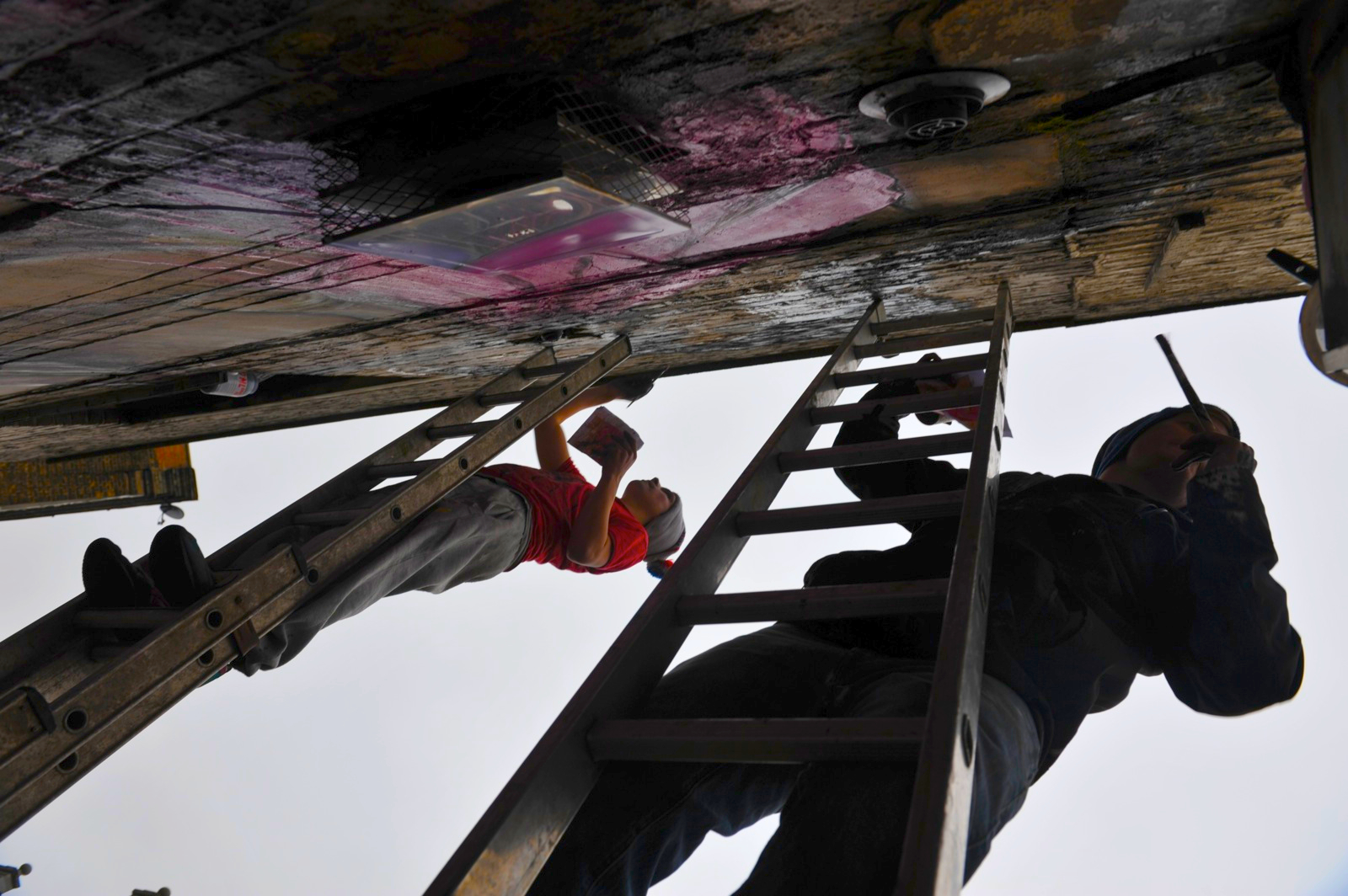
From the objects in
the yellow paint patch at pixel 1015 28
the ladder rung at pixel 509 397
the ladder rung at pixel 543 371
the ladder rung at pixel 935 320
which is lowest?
the ladder rung at pixel 935 320

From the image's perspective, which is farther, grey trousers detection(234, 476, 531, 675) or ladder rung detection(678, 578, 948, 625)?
grey trousers detection(234, 476, 531, 675)

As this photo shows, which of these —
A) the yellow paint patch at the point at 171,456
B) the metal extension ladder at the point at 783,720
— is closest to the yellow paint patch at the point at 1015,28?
the metal extension ladder at the point at 783,720

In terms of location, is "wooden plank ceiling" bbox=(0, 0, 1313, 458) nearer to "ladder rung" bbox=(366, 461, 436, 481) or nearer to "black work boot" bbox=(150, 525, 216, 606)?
"ladder rung" bbox=(366, 461, 436, 481)

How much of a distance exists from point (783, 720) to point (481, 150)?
124 cm

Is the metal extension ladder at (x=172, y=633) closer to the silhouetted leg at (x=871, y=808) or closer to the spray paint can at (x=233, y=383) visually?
the silhouetted leg at (x=871, y=808)

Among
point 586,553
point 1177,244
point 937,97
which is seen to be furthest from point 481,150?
point 1177,244

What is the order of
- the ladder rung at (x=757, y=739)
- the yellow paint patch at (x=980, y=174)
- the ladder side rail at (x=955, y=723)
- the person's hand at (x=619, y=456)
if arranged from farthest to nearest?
the person's hand at (x=619, y=456)
the yellow paint patch at (x=980, y=174)
the ladder rung at (x=757, y=739)
the ladder side rail at (x=955, y=723)

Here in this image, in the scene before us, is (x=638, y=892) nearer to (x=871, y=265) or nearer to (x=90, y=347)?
(x=871, y=265)

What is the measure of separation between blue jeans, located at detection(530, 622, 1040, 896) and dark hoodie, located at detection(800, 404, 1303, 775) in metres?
0.15

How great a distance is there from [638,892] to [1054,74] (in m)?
1.75

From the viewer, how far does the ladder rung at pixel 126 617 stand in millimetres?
2104

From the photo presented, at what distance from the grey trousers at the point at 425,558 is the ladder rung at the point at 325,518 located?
42 mm

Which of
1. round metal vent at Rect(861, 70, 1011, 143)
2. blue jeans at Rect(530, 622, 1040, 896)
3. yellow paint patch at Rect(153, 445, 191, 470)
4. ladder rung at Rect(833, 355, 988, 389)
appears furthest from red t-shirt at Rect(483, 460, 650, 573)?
yellow paint patch at Rect(153, 445, 191, 470)

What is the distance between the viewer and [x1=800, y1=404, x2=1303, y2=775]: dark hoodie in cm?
186
